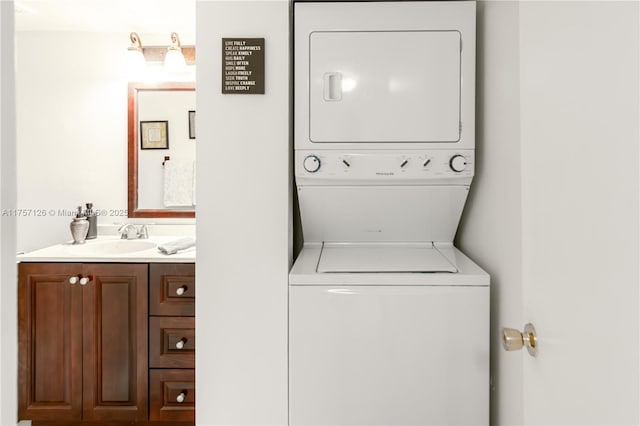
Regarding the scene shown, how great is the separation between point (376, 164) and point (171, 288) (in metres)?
1.29

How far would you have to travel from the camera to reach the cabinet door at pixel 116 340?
→ 7.06 ft

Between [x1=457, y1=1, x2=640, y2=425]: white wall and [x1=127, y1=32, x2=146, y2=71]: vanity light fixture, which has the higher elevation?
[x1=127, y1=32, x2=146, y2=71]: vanity light fixture

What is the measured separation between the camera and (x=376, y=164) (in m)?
1.65

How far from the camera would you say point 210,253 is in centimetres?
155

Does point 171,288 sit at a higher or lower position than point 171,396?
higher

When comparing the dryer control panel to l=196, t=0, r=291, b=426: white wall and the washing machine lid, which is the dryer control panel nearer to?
l=196, t=0, r=291, b=426: white wall

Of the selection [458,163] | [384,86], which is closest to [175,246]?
[384,86]

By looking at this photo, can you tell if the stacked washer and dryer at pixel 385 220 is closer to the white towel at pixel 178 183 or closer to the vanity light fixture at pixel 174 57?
the white towel at pixel 178 183

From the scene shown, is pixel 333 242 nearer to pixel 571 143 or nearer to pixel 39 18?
pixel 571 143

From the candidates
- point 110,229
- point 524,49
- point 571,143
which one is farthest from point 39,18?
point 571,143

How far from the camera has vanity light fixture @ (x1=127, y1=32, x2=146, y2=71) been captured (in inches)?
103

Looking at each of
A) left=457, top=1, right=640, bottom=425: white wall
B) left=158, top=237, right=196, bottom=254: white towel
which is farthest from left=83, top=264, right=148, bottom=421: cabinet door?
left=457, top=1, right=640, bottom=425: white wall

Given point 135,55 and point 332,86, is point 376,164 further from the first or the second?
point 135,55

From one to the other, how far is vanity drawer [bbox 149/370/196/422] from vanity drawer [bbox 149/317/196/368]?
0.06 metres
